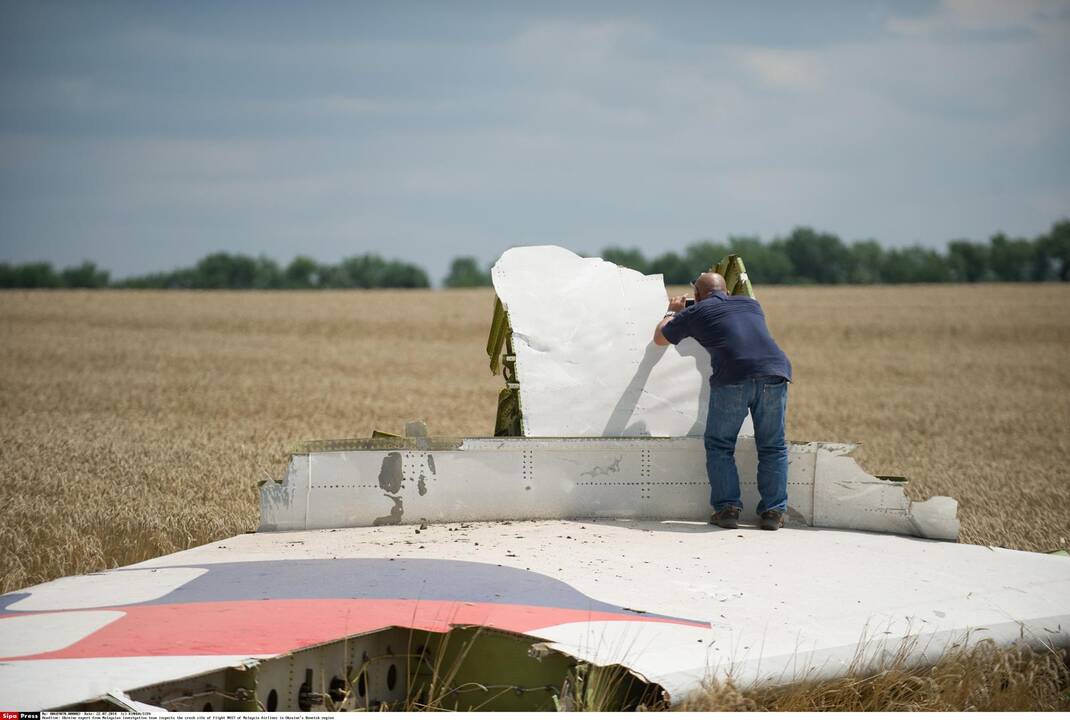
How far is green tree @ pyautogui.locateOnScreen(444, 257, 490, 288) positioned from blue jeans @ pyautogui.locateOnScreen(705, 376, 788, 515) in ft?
197

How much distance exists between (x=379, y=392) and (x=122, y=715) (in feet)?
51.7

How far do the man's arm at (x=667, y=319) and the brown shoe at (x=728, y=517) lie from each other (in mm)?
1346

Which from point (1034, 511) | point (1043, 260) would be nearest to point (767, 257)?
point (1043, 260)

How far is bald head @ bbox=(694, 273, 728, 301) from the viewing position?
829 cm

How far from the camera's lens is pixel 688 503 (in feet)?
26.7

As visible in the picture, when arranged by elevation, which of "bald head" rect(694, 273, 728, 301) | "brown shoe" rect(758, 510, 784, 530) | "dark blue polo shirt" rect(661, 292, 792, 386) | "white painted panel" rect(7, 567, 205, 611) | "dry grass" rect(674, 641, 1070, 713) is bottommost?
"dry grass" rect(674, 641, 1070, 713)

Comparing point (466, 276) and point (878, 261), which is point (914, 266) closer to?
point (878, 261)

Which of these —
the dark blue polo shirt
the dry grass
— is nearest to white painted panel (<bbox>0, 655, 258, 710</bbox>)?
the dry grass

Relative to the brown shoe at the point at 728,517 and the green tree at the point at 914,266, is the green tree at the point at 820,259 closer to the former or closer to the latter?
the green tree at the point at 914,266

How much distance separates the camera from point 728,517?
308 inches

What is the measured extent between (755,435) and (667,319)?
3.60ft

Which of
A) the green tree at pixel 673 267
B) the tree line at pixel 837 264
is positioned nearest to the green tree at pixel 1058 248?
the tree line at pixel 837 264

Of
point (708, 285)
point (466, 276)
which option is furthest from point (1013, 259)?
point (708, 285)

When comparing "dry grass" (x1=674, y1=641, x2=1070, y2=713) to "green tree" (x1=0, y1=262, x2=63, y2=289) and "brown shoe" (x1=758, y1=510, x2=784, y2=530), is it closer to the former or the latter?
"brown shoe" (x1=758, y1=510, x2=784, y2=530)
